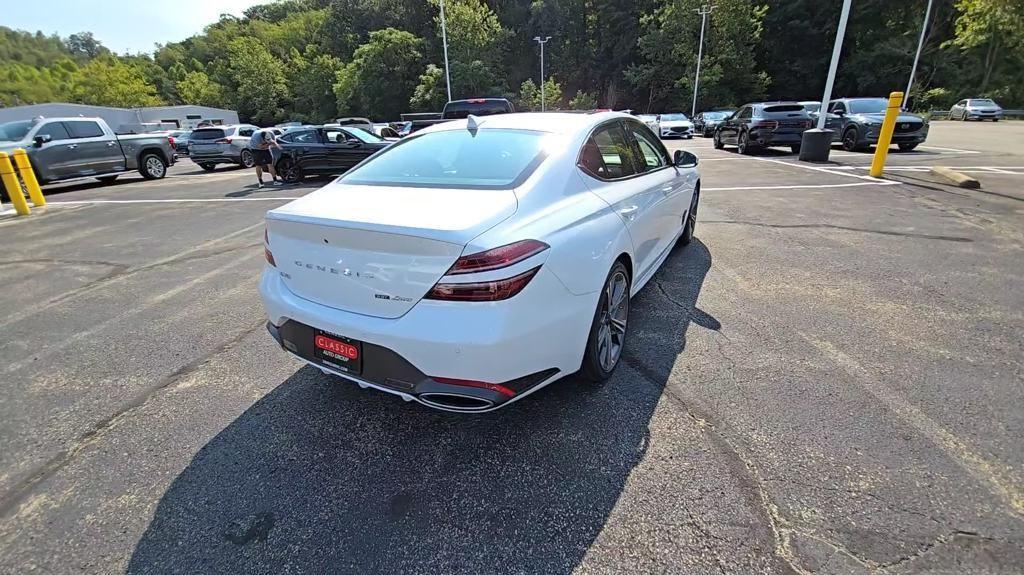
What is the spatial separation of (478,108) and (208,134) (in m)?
11.3

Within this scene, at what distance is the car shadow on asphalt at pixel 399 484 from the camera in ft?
6.17

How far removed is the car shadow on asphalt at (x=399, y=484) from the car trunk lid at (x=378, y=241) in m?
0.76

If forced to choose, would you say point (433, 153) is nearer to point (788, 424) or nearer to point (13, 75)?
point (788, 424)

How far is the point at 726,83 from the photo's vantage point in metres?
45.3

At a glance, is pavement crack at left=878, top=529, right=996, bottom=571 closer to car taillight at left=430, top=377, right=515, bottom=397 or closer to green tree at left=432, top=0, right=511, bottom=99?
car taillight at left=430, top=377, right=515, bottom=397

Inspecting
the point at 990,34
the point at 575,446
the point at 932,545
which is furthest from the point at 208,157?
the point at 990,34

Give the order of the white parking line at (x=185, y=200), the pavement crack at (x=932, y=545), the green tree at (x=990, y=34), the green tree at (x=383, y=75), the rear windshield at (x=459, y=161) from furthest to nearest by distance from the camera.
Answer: the green tree at (x=383, y=75)
the green tree at (x=990, y=34)
the white parking line at (x=185, y=200)
the rear windshield at (x=459, y=161)
the pavement crack at (x=932, y=545)

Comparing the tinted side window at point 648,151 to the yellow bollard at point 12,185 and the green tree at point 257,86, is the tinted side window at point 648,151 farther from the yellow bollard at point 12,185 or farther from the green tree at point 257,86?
the green tree at point 257,86

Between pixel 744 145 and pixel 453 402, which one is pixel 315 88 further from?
pixel 453 402

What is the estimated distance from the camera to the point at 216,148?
57.3 ft

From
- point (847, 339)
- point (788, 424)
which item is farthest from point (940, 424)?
point (847, 339)

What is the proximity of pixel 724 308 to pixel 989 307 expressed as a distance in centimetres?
206

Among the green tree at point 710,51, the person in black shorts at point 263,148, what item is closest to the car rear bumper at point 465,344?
the person in black shorts at point 263,148

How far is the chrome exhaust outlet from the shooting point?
7.00ft
